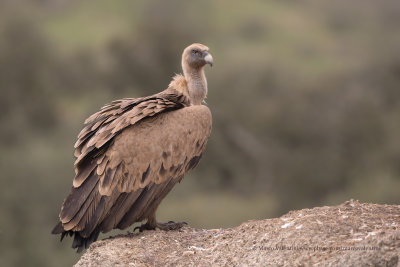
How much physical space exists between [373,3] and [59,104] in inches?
2004

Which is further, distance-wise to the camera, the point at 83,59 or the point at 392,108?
the point at 83,59

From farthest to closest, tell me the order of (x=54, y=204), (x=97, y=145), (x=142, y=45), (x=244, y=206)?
1. (x=142, y=45)
2. (x=244, y=206)
3. (x=54, y=204)
4. (x=97, y=145)

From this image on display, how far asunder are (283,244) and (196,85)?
4077mm

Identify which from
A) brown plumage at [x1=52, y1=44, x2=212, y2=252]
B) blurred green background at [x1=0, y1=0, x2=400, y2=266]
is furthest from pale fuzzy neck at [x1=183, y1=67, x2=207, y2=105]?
blurred green background at [x1=0, y1=0, x2=400, y2=266]

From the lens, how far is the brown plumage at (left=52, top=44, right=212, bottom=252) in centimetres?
1016

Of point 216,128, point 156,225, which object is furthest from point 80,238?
point 216,128

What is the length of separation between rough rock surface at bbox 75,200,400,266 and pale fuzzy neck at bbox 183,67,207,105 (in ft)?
8.27

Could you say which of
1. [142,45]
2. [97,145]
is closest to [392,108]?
[142,45]

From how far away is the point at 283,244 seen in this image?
8.84m

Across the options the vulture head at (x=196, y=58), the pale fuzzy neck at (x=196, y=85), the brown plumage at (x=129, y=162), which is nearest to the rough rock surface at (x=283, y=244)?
the brown plumage at (x=129, y=162)

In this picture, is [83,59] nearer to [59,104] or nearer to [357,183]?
[59,104]

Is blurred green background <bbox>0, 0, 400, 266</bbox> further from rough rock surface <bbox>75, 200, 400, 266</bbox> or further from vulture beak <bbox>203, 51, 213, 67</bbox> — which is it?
rough rock surface <bbox>75, 200, 400, 266</bbox>

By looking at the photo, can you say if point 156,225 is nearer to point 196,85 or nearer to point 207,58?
point 196,85

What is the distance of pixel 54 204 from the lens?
113 ft
